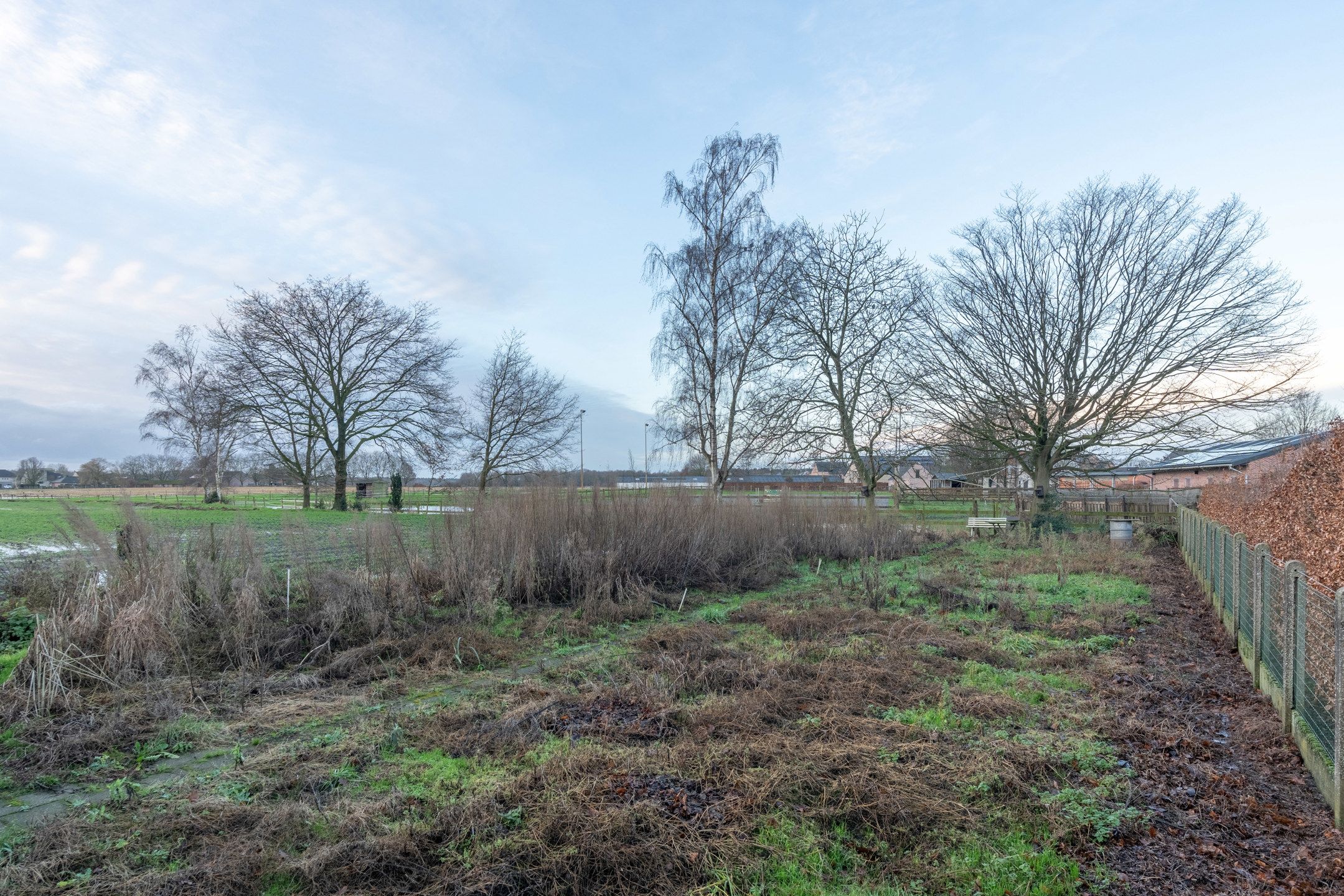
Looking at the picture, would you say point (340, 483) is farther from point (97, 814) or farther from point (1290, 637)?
point (1290, 637)

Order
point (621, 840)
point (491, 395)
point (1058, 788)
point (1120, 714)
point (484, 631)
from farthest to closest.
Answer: point (491, 395)
point (484, 631)
point (1120, 714)
point (1058, 788)
point (621, 840)

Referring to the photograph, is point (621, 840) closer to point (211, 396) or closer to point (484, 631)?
point (484, 631)

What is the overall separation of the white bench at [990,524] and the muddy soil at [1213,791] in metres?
12.9

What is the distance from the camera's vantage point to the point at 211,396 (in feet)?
81.0

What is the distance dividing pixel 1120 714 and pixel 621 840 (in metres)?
3.59

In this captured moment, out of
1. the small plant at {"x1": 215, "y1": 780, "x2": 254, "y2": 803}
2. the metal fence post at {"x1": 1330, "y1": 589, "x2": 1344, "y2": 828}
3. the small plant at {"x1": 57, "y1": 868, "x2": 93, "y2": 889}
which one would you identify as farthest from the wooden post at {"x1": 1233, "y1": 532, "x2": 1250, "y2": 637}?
the small plant at {"x1": 57, "y1": 868, "x2": 93, "y2": 889}

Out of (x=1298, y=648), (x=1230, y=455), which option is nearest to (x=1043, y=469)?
(x=1230, y=455)

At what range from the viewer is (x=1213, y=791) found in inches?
130

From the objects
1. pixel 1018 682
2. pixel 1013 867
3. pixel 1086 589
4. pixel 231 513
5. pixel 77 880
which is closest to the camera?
pixel 77 880

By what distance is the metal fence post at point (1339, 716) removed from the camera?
9.68 ft

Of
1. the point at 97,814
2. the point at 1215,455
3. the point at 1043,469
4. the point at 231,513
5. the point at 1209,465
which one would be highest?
the point at 1215,455

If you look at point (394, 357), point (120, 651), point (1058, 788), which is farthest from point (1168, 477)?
point (120, 651)

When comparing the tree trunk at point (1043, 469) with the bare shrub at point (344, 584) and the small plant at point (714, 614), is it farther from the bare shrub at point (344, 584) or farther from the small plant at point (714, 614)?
the small plant at point (714, 614)

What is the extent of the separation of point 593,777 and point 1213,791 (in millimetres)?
3071
